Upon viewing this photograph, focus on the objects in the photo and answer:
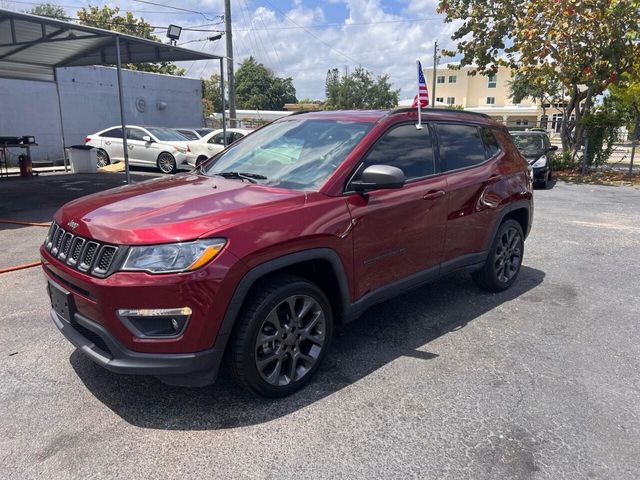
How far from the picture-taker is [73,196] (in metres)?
10.8

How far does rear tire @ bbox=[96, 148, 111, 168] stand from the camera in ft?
55.7

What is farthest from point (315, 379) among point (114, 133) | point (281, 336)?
point (114, 133)

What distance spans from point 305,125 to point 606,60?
13.5 meters

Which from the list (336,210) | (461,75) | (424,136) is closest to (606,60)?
(424,136)

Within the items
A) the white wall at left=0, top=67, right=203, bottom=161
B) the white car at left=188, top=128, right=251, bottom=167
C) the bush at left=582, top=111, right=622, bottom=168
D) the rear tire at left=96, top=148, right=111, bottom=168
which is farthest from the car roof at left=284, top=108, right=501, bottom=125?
the white wall at left=0, top=67, right=203, bottom=161

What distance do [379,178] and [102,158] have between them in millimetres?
16008

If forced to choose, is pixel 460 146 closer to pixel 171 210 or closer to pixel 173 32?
pixel 171 210

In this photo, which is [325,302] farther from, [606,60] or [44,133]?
[44,133]

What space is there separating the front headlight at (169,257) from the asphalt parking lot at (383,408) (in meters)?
0.96

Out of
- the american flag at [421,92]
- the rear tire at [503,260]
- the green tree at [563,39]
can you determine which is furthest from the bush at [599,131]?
the american flag at [421,92]

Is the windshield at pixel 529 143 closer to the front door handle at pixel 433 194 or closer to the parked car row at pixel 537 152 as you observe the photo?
the parked car row at pixel 537 152

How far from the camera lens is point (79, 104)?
806 inches

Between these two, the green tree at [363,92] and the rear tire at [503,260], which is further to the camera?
the green tree at [363,92]

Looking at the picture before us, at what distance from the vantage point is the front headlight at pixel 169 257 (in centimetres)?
262
